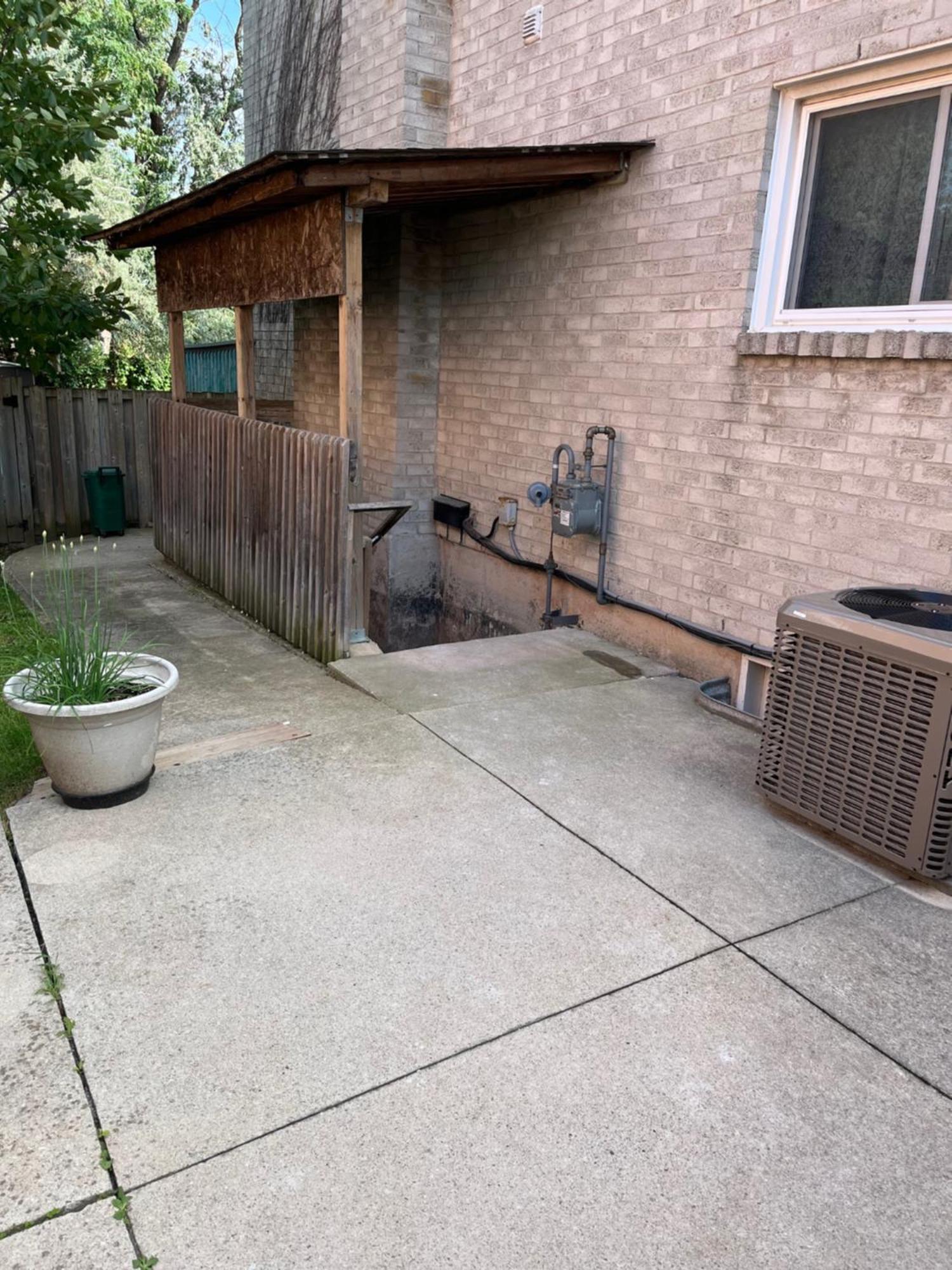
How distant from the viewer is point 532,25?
6520 mm

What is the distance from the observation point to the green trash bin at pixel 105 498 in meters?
10.0

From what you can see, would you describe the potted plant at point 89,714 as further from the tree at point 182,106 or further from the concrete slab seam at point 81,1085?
the tree at point 182,106

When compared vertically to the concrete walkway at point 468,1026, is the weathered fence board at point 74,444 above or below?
above

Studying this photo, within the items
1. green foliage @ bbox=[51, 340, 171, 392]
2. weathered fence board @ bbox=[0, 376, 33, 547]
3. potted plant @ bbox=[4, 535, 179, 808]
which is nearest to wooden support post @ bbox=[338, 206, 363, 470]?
potted plant @ bbox=[4, 535, 179, 808]

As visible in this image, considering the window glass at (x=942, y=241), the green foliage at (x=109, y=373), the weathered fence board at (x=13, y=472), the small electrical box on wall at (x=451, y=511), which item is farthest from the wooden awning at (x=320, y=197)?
the green foliage at (x=109, y=373)

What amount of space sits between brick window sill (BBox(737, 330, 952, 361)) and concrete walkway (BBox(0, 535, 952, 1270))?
2.05m

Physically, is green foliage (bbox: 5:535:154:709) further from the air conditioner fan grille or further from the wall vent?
the wall vent

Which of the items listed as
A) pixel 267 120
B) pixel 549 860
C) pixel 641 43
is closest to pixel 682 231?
pixel 641 43

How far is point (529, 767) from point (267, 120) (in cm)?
897

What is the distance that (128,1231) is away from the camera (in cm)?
194

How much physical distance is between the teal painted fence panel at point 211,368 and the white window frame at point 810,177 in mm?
11526

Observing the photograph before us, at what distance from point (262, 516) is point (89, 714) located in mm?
3279

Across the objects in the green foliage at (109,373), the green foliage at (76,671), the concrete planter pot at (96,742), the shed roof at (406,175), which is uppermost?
the shed roof at (406,175)

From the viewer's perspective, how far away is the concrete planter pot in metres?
3.56
